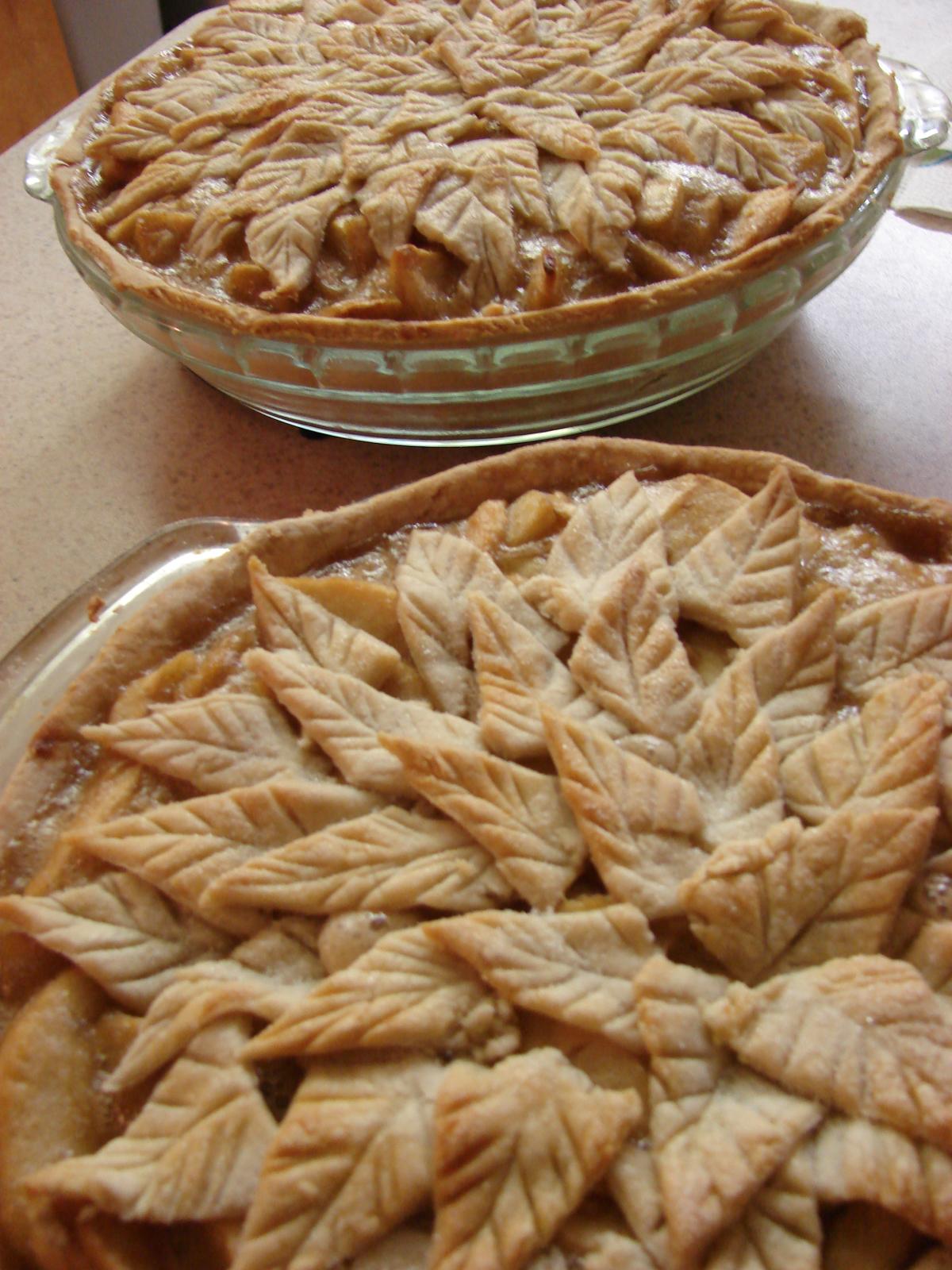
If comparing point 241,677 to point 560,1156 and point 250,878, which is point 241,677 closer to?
point 250,878

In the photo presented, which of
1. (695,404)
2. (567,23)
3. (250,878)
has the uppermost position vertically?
(567,23)

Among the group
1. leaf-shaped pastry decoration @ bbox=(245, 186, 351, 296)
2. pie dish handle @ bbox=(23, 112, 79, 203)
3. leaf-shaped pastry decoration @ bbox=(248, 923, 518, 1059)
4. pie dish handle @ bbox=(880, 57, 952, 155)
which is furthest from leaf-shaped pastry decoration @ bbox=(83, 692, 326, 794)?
pie dish handle @ bbox=(880, 57, 952, 155)

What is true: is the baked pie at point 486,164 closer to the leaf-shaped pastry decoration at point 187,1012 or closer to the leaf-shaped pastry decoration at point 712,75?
the leaf-shaped pastry decoration at point 712,75

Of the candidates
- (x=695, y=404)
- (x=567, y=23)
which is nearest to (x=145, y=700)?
(x=695, y=404)

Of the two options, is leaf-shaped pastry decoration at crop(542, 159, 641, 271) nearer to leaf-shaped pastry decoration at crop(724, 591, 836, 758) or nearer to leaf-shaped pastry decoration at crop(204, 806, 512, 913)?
leaf-shaped pastry decoration at crop(724, 591, 836, 758)

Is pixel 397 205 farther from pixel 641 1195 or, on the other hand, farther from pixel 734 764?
pixel 641 1195
